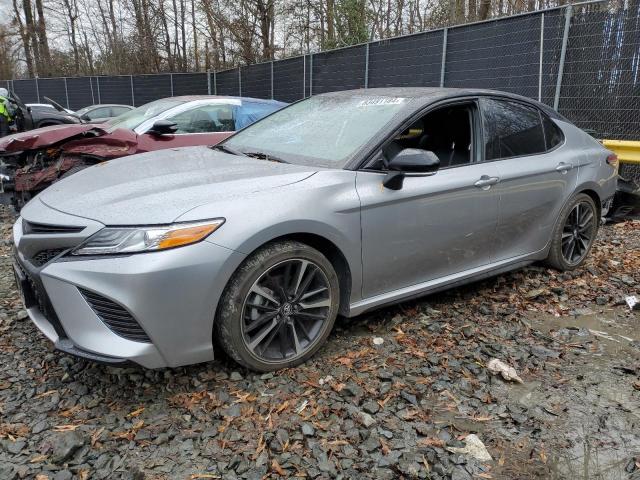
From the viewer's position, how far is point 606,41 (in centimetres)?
724

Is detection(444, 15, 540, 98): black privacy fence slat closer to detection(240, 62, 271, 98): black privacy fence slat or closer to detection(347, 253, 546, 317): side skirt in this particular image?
detection(347, 253, 546, 317): side skirt

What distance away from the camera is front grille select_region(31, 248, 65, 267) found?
2551 millimetres

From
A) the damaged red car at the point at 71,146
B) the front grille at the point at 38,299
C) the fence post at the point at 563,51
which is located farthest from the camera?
the fence post at the point at 563,51

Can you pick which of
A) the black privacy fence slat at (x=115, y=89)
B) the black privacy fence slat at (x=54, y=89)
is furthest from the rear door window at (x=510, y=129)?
the black privacy fence slat at (x=54, y=89)

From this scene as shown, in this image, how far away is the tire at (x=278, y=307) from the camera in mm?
2596

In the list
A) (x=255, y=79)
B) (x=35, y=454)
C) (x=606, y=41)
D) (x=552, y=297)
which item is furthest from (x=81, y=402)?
(x=255, y=79)

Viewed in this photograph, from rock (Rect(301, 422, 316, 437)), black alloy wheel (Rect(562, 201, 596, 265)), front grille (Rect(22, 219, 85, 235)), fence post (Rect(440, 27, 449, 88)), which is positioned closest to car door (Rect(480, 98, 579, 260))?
black alloy wheel (Rect(562, 201, 596, 265))

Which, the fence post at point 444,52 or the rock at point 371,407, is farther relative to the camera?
the fence post at point 444,52

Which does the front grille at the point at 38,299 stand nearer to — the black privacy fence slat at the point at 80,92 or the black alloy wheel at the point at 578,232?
the black alloy wheel at the point at 578,232

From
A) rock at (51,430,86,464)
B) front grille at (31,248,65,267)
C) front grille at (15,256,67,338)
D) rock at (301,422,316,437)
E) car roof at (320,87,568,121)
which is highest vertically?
car roof at (320,87,568,121)

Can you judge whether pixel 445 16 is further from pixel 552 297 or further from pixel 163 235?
pixel 163 235

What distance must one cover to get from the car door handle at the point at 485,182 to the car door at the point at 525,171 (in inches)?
3.1

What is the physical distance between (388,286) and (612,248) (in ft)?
11.1

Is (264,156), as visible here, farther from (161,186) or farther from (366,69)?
(366,69)
